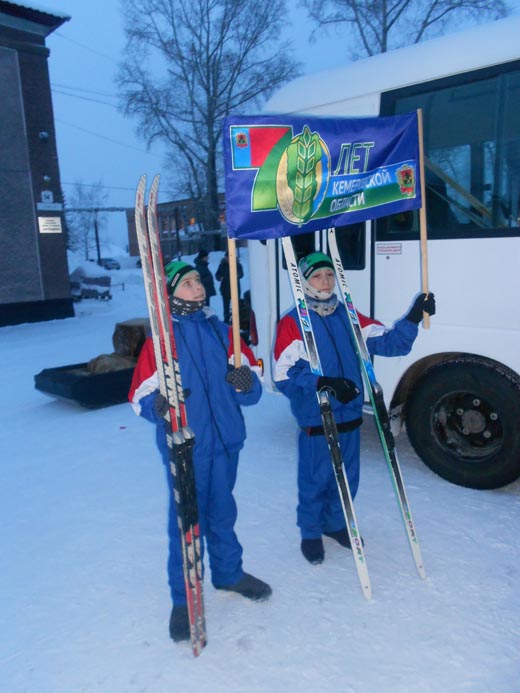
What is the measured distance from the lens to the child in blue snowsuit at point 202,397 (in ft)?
8.77

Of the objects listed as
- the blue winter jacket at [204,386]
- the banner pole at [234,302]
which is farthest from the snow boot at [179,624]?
the banner pole at [234,302]

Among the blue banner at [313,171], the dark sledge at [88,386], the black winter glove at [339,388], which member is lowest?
the dark sledge at [88,386]

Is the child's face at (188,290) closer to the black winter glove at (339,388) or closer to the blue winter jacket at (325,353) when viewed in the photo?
the blue winter jacket at (325,353)

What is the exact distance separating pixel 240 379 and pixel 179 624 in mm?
1239

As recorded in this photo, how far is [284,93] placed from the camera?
190 inches

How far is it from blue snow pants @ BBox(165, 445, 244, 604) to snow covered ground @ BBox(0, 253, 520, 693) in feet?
0.77

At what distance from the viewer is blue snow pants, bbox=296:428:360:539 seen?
3.26m

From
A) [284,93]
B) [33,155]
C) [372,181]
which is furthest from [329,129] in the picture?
[33,155]

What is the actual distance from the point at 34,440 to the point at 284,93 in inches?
163

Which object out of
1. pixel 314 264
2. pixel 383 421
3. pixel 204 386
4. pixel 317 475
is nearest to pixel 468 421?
pixel 383 421

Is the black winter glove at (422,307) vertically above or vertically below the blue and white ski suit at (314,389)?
above

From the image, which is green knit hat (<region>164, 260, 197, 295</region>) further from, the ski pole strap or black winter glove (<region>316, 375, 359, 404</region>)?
the ski pole strap

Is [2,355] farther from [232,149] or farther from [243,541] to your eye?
[232,149]

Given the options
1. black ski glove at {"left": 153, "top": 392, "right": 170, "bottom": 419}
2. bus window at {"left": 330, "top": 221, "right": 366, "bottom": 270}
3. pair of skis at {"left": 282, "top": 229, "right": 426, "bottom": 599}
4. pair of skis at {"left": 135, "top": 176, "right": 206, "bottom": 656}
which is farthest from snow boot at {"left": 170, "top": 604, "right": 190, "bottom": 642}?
bus window at {"left": 330, "top": 221, "right": 366, "bottom": 270}
